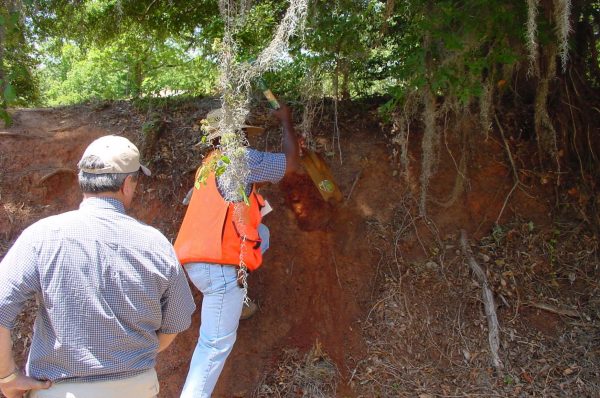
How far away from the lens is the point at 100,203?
259 cm

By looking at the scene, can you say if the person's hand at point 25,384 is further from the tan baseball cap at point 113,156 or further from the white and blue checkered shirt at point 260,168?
the white and blue checkered shirt at point 260,168

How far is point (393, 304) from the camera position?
5.03 metres

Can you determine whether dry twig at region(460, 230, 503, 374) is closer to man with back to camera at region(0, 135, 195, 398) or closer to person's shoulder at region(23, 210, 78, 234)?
man with back to camera at region(0, 135, 195, 398)

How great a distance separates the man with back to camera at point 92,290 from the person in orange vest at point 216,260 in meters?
0.99

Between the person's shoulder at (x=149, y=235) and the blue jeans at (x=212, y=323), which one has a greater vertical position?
the person's shoulder at (x=149, y=235)

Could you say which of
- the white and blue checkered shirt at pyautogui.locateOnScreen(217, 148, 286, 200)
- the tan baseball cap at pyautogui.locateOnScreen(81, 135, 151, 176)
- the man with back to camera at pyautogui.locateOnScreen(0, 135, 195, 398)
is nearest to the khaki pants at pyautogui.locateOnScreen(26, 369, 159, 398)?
the man with back to camera at pyautogui.locateOnScreen(0, 135, 195, 398)

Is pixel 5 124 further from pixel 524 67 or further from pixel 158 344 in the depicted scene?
pixel 524 67

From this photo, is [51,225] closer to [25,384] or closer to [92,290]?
[92,290]

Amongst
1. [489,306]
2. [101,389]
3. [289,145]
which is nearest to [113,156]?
[101,389]

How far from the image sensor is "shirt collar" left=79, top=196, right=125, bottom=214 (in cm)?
258

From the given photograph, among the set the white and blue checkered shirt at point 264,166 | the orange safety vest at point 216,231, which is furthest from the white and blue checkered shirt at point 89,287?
the white and blue checkered shirt at point 264,166

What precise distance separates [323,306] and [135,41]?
3.91m

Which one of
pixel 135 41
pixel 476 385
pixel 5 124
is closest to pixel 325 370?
pixel 476 385

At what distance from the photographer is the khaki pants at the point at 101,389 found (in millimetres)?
2510
